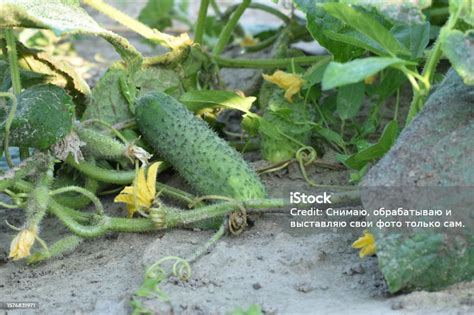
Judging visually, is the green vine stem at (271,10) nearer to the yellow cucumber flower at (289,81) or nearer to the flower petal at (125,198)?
the yellow cucumber flower at (289,81)

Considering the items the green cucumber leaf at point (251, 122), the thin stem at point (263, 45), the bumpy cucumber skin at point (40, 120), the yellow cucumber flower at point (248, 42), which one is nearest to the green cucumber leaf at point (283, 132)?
the green cucumber leaf at point (251, 122)

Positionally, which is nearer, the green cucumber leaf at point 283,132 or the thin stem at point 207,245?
the thin stem at point 207,245

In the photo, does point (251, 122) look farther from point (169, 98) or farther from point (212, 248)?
point (212, 248)

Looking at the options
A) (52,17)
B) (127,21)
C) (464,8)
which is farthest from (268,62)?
(464,8)

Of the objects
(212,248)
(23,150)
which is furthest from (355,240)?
(23,150)

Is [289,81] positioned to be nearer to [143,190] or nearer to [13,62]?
[143,190]

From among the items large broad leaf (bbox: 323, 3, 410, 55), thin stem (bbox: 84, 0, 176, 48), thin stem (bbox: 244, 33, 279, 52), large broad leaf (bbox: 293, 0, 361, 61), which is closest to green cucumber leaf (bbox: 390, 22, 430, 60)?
large broad leaf (bbox: 293, 0, 361, 61)
